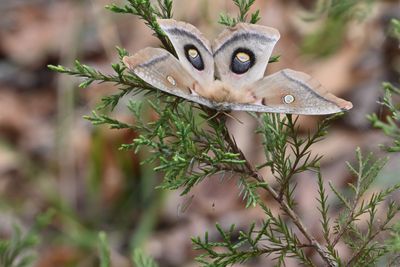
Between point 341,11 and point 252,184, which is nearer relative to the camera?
point 252,184

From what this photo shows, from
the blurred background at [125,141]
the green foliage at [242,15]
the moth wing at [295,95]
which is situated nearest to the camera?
the moth wing at [295,95]

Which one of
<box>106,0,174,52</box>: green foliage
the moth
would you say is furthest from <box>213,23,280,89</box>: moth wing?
<box>106,0,174,52</box>: green foliage

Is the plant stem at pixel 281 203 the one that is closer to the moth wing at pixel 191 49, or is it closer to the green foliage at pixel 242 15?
the moth wing at pixel 191 49

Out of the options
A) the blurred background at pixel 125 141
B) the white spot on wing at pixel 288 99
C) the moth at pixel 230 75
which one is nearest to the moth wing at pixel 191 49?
the moth at pixel 230 75

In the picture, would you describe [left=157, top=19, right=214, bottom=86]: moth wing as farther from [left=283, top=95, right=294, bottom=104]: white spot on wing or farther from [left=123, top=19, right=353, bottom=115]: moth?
[left=283, top=95, right=294, bottom=104]: white spot on wing

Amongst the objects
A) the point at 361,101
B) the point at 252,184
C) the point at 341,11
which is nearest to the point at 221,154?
the point at 252,184

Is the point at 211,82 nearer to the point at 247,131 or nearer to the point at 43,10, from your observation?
the point at 247,131
